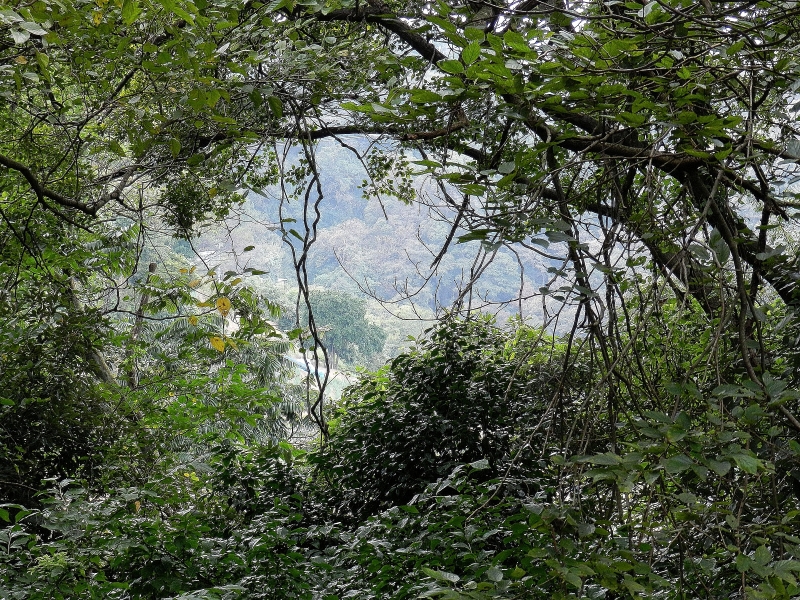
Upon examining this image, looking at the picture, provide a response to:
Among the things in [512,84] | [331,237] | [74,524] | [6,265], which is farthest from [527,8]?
[331,237]

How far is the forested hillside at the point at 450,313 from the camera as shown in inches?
49.4

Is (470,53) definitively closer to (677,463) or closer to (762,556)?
(677,463)

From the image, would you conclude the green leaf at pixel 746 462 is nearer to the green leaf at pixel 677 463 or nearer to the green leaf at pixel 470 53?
the green leaf at pixel 677 463

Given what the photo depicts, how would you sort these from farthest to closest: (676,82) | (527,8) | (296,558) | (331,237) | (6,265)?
1. (331,237)
2. (6,265)
3. (296,558)
4. (527,8)
5. (676,82)

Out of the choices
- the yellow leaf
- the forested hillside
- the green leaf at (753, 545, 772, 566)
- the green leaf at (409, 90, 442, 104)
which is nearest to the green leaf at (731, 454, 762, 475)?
the forested hillside

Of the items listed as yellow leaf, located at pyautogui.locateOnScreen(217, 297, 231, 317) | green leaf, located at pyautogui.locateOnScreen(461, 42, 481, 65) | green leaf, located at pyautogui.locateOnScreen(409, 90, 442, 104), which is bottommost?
green leaf, located at pyautogui.locateOnScreen(409, 90, 442, 104)

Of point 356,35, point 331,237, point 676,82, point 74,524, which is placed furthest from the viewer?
point 331,237

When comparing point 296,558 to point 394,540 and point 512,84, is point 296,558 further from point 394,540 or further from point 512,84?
point 512,84

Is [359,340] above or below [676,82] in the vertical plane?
above

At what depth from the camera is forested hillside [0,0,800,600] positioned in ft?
4.12

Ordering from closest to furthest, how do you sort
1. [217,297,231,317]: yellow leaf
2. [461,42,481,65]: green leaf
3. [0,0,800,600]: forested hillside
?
[461,42,481,65]: green leaf
[0,0,800,600]: forested hillside
[217,297,231,317]: yellow leaf

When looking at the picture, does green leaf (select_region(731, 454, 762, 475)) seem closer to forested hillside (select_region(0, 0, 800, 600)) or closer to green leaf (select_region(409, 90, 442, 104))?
forested hillside (select_region(0, 0, 800, 600))

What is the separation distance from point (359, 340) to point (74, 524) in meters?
23.9

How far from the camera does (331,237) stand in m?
32.4
